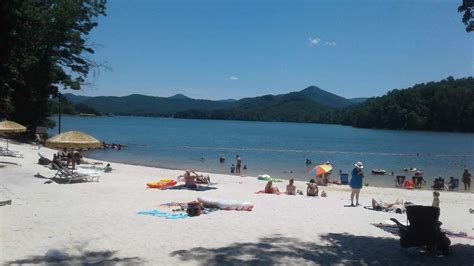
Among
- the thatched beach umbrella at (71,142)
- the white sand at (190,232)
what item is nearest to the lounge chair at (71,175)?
the thatched beach umbrella at (71,142)

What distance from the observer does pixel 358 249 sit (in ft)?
28.3

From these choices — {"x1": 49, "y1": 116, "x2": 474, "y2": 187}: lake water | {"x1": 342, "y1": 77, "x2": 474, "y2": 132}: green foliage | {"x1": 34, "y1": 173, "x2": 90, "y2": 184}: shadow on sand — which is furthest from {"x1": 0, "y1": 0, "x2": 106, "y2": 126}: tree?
{"x1": 342, "y1": 77, "x2": 474, "y2": 132}: green foliage

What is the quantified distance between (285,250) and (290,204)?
6.30 m

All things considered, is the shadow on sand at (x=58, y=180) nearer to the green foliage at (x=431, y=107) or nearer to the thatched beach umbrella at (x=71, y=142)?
the thatched beach umbrella at (x=71, y=142)

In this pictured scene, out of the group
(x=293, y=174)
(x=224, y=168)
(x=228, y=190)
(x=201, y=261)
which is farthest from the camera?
(x=224, y=168)

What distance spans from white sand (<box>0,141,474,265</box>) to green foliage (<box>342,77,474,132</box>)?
131039 millimetres

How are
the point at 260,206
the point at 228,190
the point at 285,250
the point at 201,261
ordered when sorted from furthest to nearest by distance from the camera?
1. the point at 228,190
2. the point at 260,206
3. the point at 285,250
4. the point at 201,261

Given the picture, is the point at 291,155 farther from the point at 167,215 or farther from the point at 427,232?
the point at 427,232

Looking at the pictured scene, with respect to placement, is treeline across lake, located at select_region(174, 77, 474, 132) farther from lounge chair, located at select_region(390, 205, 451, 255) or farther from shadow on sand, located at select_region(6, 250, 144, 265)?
shadow on sand, located at select_region(6, 250, 144, 265)

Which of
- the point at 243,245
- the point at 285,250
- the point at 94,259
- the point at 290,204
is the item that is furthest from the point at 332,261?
the point at 290,204

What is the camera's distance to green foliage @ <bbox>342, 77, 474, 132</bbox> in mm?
133000

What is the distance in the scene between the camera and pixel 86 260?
24.3ft

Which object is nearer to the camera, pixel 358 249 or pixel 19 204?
pixel 358 249

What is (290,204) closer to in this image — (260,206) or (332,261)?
→ (260,206)
